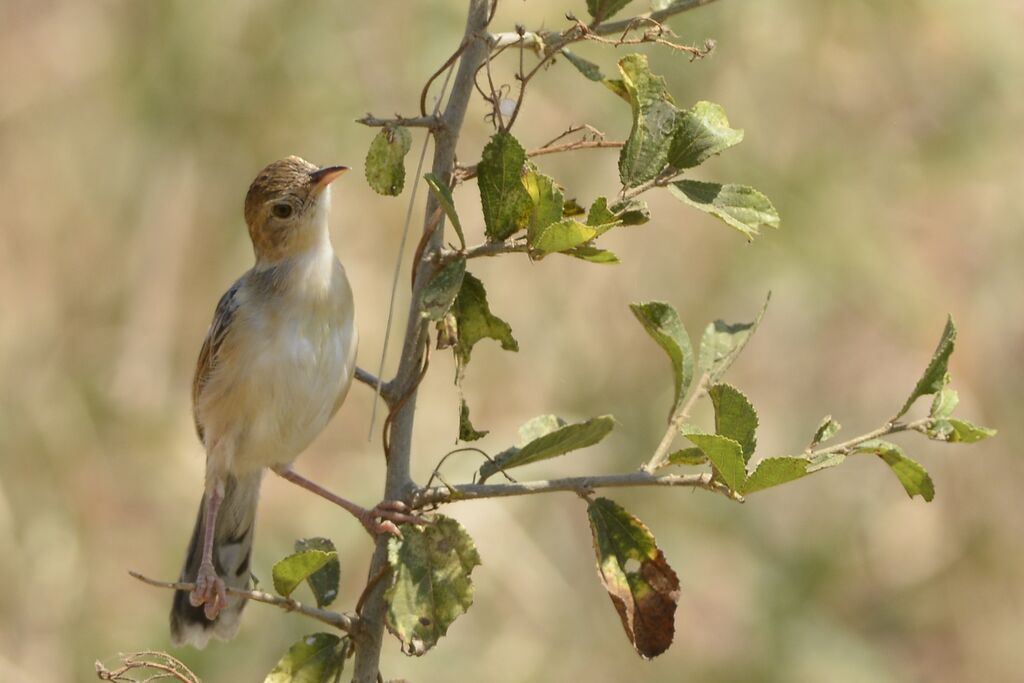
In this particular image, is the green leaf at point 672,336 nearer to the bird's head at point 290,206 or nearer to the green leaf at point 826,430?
the green leaf at point 826,430

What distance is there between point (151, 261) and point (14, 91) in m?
1.53

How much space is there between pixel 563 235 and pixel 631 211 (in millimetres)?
146

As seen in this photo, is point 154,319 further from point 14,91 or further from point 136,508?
point 14,91

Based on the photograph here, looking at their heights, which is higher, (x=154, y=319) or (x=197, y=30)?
(x=197, y=30)

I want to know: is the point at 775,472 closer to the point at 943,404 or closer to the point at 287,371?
the point at 943,404

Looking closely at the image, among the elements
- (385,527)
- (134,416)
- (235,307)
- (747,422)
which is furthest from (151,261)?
(747,422)

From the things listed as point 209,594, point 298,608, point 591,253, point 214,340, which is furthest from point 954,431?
point 214,340

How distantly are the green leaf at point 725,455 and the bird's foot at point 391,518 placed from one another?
0.53m

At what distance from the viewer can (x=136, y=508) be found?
673 centimetres

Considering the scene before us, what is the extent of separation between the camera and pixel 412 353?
2227mm

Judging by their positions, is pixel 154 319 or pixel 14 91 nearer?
pixel 154 319

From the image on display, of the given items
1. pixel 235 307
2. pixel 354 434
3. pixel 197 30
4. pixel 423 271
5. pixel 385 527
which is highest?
pixel 197 30

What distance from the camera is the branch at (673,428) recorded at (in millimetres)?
2115

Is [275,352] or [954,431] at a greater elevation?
[275,352]
